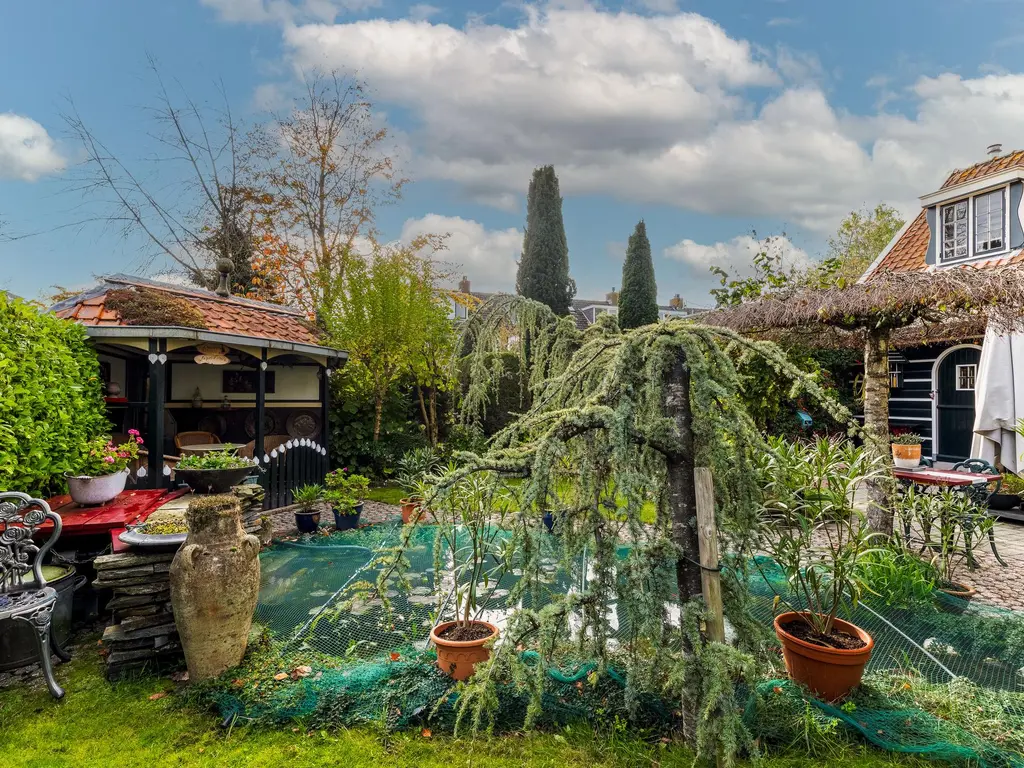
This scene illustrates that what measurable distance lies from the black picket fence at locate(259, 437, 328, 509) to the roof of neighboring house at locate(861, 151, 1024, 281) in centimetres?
933

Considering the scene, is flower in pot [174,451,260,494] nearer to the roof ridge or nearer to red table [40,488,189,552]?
red table [40,488,189,552]

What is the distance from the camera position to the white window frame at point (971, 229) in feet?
29.5

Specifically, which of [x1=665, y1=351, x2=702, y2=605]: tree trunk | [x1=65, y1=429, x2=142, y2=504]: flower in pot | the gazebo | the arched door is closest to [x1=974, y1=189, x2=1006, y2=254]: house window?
the arched door

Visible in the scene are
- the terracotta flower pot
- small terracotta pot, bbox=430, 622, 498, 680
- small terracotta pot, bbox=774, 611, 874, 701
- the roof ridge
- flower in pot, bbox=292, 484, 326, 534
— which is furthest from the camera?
the roof ridge

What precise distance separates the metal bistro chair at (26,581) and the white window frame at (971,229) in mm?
13047

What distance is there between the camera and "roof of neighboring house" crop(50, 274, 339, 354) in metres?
6.01

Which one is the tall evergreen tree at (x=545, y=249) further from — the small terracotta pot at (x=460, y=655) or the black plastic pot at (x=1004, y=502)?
the small terracotta pot at (x=460, y=655)

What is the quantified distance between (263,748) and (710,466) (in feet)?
8.58

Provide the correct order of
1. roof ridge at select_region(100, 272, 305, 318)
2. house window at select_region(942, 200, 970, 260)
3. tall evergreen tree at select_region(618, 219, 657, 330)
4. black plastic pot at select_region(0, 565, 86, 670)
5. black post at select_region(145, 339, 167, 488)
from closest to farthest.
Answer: black plastic pot at select_region(0, 565, 86, 670), black post at select_region(145, 339, 167, 488), roof ridge at select_region(100, 272, 305, 318), house window at select_region(942, 200, 970, 260), tall evergreen tree at select_region(618, 219, 657, 330)

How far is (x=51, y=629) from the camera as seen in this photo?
11.5ft

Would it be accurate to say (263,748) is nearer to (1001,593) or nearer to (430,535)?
(430,535)

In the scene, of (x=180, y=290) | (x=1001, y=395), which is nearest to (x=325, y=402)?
(x=180, y=290)

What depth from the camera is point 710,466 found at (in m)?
2.51

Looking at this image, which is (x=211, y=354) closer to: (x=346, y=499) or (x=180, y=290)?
(x=180, y=290)
